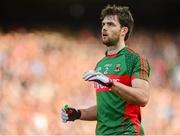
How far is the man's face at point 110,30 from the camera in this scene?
11.4 ft

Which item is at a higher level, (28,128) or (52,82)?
(52,82)

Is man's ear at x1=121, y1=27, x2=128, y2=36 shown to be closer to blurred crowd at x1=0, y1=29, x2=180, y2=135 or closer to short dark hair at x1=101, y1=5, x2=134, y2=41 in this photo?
short dark hair at x1=101, y1=5, x2=134, y2=41

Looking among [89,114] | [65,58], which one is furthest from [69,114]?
[65,58]

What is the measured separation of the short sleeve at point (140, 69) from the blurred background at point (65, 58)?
4.52m

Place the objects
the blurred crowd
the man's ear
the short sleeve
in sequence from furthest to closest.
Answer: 1. the blurred crowd
2. the man's ear
3. the short sleeve

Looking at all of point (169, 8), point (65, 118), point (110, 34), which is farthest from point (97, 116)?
point (169, 8)

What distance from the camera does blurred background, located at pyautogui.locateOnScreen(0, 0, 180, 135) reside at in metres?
7.77

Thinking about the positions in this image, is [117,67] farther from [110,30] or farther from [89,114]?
[89,114]

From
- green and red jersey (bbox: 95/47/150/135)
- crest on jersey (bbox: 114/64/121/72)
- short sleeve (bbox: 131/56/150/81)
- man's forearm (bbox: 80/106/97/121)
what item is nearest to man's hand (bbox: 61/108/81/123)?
man's forearm (bbox: 80/106/97/121)

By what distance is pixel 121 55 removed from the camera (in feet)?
11.3

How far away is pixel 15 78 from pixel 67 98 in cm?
91

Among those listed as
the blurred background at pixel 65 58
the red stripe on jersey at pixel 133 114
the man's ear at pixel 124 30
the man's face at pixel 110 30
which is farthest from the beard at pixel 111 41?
the blurred background at pixel 65 58

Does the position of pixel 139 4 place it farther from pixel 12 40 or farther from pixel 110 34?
pixel 110 34

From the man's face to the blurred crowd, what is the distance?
4.34m
